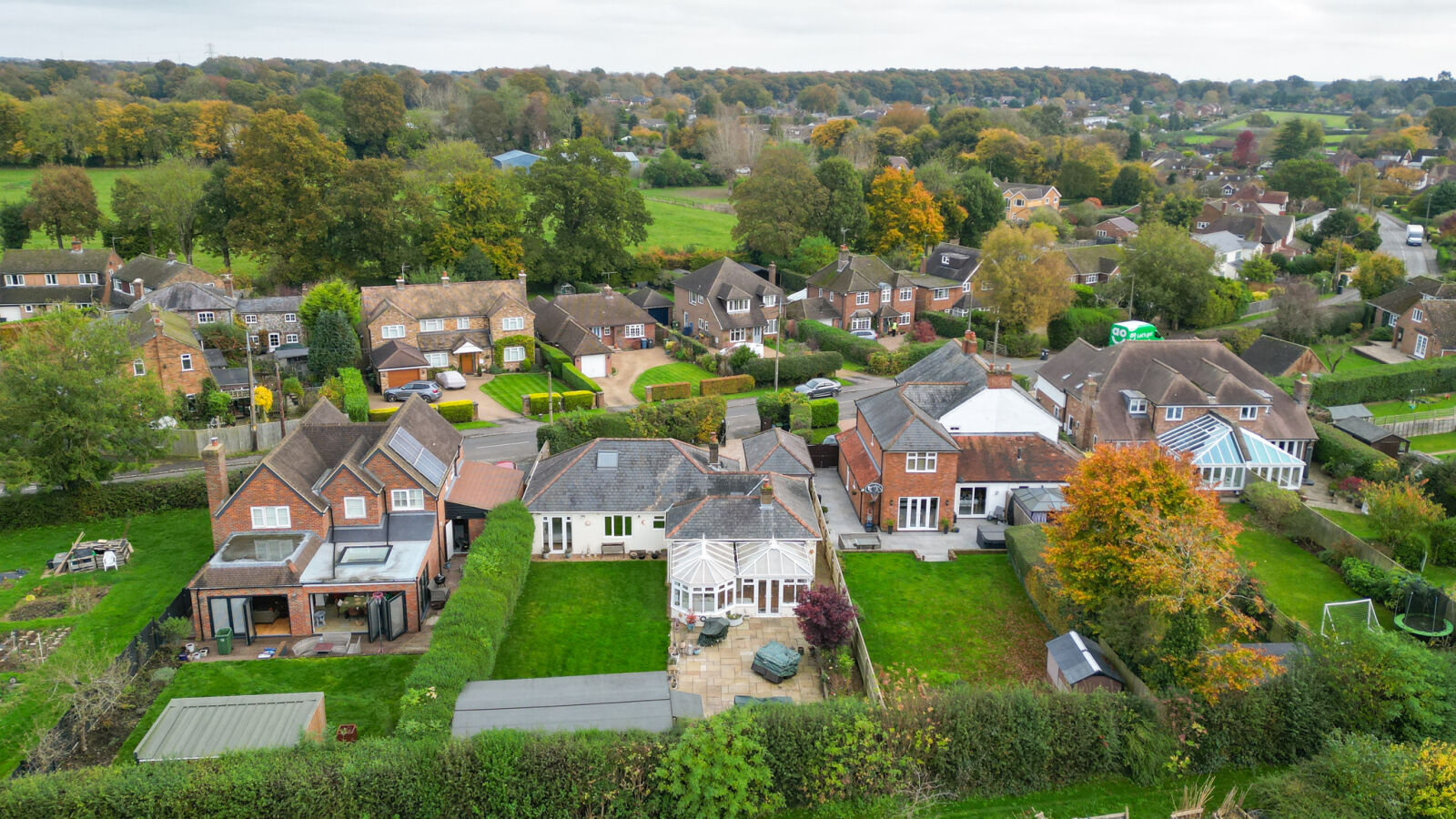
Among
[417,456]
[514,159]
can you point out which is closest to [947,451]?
[417,456]

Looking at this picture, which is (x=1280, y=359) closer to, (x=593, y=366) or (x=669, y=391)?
(x=669, y=391)

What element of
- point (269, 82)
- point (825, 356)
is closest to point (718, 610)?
point (825, 356)

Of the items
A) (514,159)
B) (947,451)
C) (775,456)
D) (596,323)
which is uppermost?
(514,159)

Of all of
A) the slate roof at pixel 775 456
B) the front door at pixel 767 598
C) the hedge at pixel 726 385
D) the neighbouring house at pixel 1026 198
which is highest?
the neighbouring house at pixel 1026 198

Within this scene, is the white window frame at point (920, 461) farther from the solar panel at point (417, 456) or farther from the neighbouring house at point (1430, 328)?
the neighbouring house at point (1430, 328)

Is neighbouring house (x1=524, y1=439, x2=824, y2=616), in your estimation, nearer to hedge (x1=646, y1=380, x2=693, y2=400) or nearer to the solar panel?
the solar panel

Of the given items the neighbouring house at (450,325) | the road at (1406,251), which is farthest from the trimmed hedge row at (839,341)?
the road at (1406,251)
